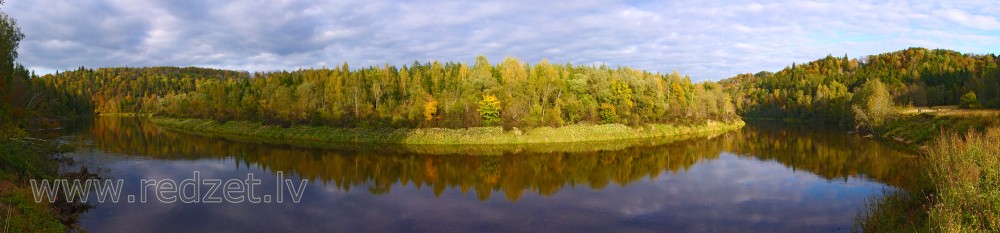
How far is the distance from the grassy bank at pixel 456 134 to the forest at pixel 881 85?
36.1m

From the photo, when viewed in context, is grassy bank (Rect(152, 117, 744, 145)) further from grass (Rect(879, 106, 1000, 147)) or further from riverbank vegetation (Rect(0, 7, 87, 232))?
riverbank vegetation (Rect(0, 7, 87, 232))

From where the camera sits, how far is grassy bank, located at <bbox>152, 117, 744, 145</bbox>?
52719 mm

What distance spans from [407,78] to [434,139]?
78.1 ft

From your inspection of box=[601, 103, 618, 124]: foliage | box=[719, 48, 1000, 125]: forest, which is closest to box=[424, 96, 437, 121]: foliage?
box=[601, 103, 618, 124]: foliage

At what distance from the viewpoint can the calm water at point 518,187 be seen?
19.7 m

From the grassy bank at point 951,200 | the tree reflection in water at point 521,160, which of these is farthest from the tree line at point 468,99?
the grassy bank at point 951,200

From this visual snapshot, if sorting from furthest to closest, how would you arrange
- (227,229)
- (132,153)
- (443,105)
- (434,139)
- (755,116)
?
(755,116)
(443,105)
(434,139)
(132,153)
(227,229)

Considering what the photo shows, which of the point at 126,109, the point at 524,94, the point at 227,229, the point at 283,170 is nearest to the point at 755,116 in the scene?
the point at 524,94

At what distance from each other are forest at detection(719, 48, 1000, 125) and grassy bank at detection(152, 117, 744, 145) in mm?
36129

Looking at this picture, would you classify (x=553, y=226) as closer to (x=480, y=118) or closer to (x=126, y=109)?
(x=480, y=118)

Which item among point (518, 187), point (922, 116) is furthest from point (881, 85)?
point (518, 187)

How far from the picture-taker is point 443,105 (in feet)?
200

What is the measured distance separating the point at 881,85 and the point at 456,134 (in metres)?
74.4

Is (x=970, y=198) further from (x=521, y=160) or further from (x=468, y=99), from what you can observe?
(x=468, y=99)
